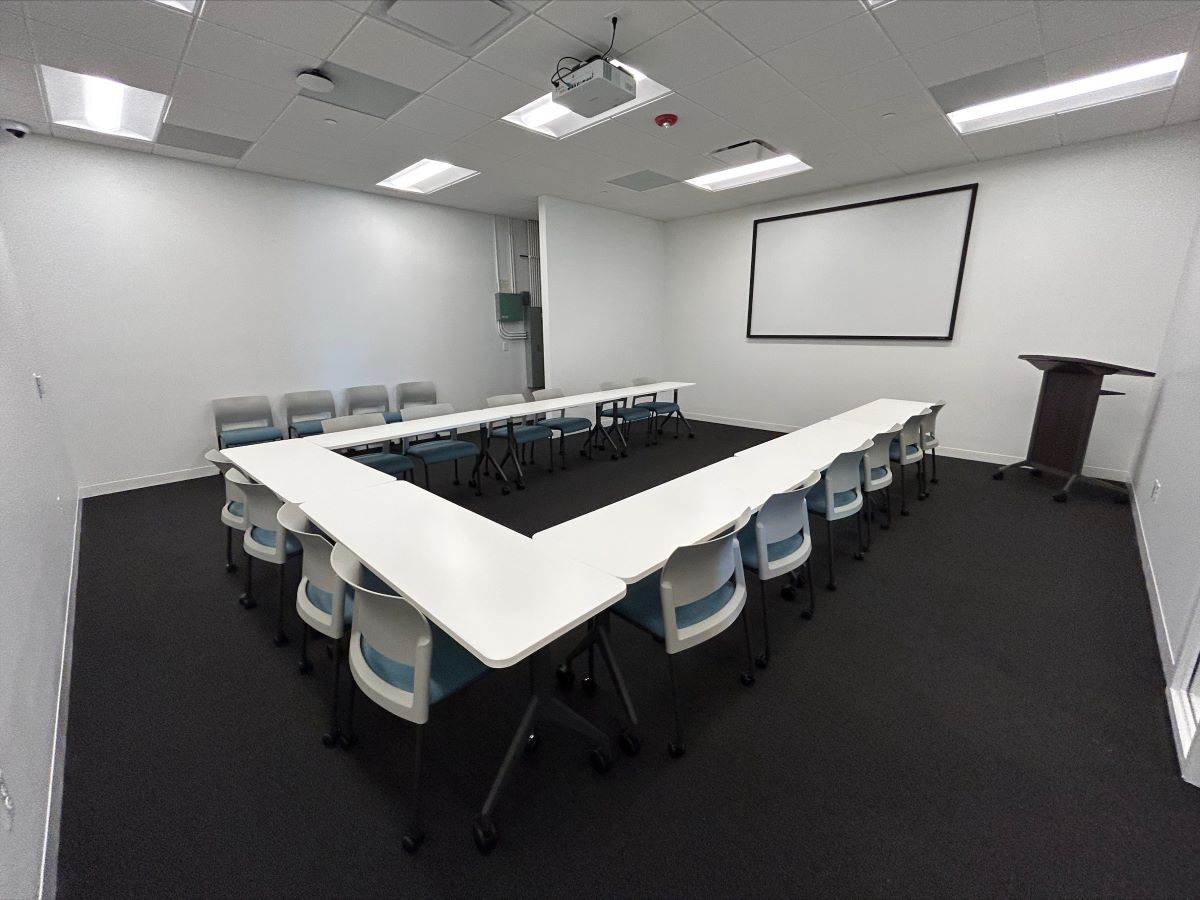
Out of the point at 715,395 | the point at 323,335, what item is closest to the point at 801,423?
the point at 715,395

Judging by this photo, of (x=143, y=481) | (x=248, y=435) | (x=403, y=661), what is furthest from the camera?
(x=248, y=435)

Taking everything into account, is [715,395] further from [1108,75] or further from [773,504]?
[773,504]

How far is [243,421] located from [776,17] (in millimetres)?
5576

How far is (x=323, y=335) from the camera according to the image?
5.54m

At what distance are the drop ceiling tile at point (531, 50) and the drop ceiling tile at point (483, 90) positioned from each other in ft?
0.31

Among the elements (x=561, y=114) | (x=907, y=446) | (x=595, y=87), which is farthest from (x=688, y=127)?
(x=907, y=446)

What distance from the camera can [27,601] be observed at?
1.78 meters

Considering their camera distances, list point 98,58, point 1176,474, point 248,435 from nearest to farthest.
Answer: point 98,58, point 1176,474, point 248,435

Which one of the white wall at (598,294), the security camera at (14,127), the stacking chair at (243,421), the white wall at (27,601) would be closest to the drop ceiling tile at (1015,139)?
the white wall at (598,294)

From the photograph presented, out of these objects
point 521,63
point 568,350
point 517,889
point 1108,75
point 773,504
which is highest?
point 1108,75

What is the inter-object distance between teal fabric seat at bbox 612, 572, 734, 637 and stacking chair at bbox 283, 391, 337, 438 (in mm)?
4496

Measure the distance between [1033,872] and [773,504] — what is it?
1.33 m

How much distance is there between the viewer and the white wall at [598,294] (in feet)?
20.7

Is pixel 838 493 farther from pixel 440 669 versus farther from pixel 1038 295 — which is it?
pixel 1038 295
